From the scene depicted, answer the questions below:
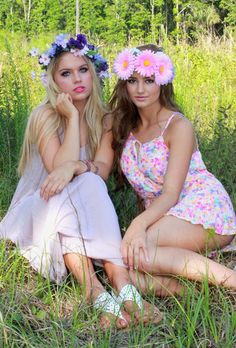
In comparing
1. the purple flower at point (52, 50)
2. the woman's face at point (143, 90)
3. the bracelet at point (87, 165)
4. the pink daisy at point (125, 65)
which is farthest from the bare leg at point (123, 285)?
A: the purple flower at point (52, 50)

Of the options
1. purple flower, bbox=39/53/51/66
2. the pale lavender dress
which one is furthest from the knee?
purple flower, bbox=39/53/51/66

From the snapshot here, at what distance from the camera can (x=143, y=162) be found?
307 centimetres

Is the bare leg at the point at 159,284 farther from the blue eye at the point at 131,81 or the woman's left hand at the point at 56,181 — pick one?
the blue eye at the point at 131,81

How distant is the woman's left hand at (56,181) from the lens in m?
2.83

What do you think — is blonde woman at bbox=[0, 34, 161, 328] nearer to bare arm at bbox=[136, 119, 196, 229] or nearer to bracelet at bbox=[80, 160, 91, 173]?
bracelet at bbox=[80, 160, 91, 173]

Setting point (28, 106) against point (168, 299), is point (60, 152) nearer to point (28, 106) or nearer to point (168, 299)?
point (168, 299)

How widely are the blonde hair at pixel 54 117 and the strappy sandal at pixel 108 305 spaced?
943 millimetres

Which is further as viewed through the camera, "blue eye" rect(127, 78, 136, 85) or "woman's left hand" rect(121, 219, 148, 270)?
"blue eye" rect(127, 78, 136, 85)

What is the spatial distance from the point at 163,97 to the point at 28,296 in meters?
1.22

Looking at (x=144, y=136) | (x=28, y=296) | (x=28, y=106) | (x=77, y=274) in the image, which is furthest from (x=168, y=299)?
(x=28, y=106)

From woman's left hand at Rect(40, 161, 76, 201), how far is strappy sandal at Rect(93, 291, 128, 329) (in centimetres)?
56

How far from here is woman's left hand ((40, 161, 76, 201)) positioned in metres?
2.83

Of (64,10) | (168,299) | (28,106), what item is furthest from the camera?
(64,10)

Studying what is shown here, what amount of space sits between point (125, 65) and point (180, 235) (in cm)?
87
